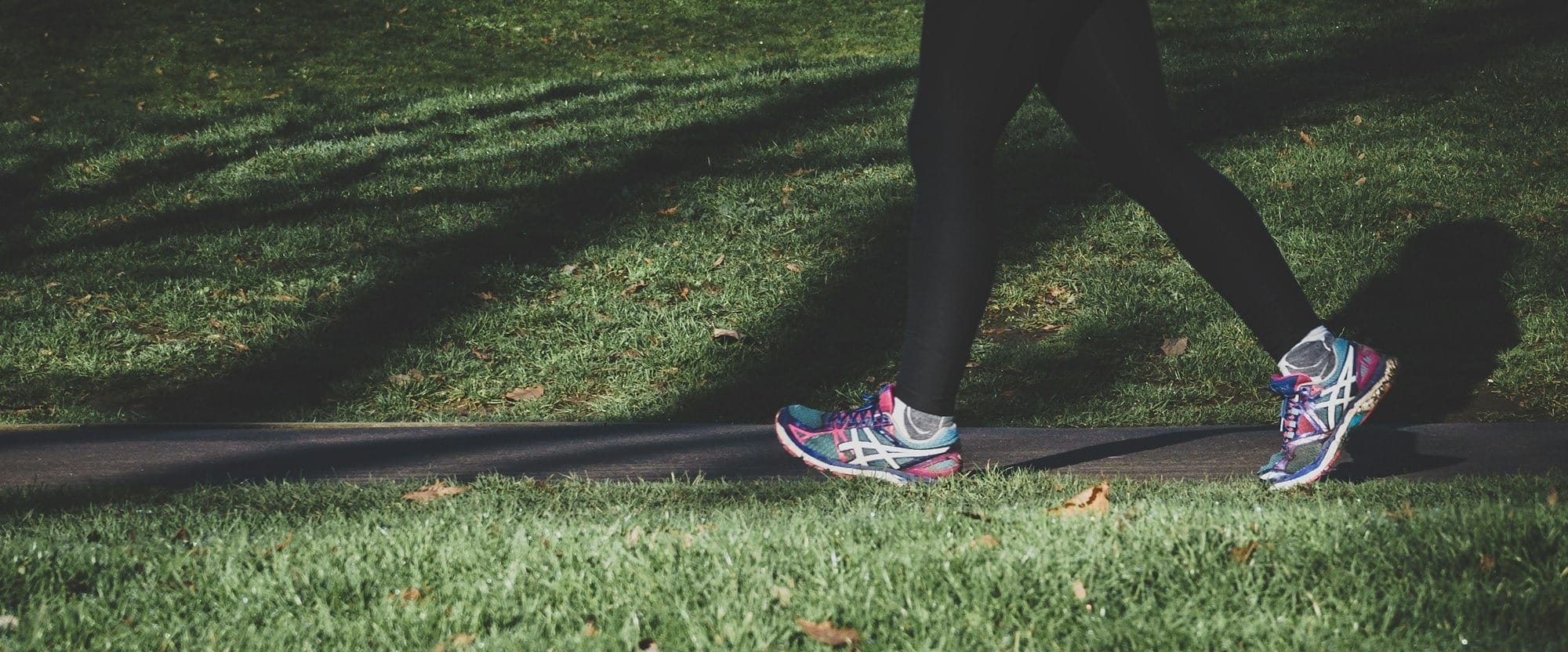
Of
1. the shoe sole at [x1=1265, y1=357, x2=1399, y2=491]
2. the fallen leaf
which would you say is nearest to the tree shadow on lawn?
the shoe sole at [x1=1265, y1=357, x2=1399, y2=491]

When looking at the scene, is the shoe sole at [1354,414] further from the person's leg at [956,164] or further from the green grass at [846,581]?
the person's leg at [956,164]

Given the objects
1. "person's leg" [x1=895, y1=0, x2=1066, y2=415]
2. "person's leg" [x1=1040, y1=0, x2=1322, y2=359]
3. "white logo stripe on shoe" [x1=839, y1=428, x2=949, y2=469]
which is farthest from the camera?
"white logo stripe on shoe" [x1=839, y1=428, x2=949, y2=469]

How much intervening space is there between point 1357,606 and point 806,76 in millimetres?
8084

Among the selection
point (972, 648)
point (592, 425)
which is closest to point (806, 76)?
point (592, 425)

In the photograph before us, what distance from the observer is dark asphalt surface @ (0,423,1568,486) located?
3.36 metres

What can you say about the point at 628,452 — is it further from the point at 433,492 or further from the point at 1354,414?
the point at 1354,414

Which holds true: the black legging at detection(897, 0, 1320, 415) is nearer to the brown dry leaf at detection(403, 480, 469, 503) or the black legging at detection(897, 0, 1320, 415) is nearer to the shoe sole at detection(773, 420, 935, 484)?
the shoe sole at detection(773, 420, 935, 484)

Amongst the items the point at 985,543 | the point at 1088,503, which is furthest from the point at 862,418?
the point at 985,543

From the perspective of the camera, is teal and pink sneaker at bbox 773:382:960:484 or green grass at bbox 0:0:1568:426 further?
green grass at bbox 0:0:1568:426

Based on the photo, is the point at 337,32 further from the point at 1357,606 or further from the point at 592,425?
the point at 1357,606

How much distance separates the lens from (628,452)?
3.70 m

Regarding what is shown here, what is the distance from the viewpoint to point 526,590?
7.03ft

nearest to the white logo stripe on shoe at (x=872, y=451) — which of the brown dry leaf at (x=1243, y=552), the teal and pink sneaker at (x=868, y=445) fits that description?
the teal and pink sneaker at (x=868, y=445)

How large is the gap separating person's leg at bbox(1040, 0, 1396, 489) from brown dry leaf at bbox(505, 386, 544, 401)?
8.78 feet
